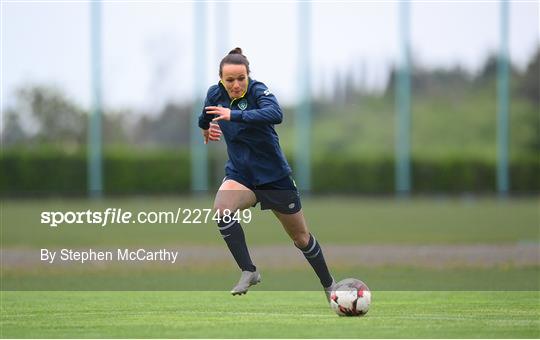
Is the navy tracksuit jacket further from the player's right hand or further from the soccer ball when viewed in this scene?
the soccer ball

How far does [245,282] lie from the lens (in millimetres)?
9438

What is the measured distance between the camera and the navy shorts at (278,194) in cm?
963

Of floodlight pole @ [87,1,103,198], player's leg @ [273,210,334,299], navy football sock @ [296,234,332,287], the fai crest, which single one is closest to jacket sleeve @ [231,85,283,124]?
the fai crest

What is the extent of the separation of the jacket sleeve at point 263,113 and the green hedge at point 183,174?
32.5 m

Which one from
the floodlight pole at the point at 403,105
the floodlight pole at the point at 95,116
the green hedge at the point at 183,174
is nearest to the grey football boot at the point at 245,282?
the floodlight pole at the point at 95,116

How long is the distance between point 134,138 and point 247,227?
75.3 ft

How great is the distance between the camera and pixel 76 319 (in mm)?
9336

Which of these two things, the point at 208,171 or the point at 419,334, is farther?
the point at 208,171

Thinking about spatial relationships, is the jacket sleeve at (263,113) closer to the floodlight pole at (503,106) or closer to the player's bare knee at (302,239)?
the player's bare knee at (302,239)

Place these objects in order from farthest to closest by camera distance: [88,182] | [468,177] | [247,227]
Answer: [468,177]
[88,182]
[247,227]

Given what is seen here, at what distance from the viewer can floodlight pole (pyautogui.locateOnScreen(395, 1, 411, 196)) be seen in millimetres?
41938

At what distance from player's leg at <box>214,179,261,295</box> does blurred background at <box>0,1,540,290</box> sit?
68.8ft

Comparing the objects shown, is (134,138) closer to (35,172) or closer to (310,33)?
(35,172)

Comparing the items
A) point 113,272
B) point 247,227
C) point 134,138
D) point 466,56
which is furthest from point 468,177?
point 113,272
